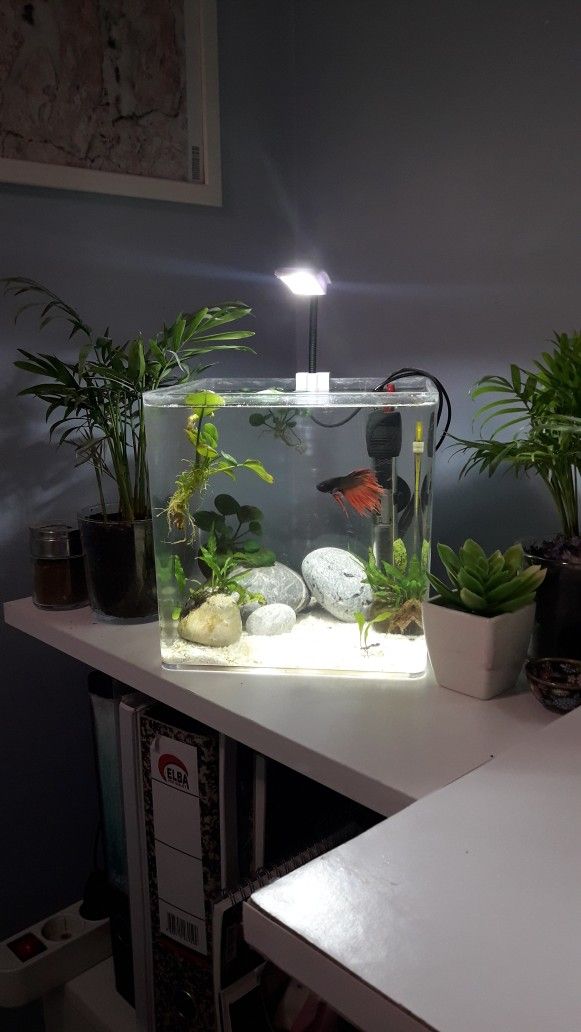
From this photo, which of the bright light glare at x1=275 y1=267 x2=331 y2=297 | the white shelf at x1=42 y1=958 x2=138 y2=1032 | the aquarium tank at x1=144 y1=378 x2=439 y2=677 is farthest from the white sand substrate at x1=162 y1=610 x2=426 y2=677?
the white shelf at x1=42 y1=958 x2=138 y2=1032

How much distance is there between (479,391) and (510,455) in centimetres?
9

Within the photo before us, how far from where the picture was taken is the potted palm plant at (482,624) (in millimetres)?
792

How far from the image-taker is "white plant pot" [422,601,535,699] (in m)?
0.79

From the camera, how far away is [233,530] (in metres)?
0.92

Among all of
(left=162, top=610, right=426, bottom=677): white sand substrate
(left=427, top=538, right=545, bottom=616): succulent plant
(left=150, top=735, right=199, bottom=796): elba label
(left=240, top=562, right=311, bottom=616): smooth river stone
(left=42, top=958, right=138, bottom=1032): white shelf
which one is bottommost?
(left=42, top=958, right=138, bottom=1032): white shelf

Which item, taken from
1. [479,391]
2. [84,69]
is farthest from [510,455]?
[84,69]

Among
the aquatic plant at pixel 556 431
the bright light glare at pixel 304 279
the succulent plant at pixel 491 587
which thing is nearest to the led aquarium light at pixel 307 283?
the bright light glare at pixel 304 279

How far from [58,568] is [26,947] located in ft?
1.86

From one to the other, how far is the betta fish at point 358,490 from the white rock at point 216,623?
6.9 inches

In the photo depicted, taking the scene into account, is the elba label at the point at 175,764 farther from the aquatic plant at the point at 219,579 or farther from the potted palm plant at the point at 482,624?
the potted palm plant at the point at 482,624

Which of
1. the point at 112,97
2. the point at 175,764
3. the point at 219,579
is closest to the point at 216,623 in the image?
the point at 219,579

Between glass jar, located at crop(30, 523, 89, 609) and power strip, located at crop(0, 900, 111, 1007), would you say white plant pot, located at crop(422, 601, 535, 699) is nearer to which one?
glass jar, located at crop(30, 523, 89, 609)

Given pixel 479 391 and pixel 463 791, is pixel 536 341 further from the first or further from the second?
pixel 463 791

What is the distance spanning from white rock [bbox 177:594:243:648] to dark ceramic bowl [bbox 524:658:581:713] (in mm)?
331
